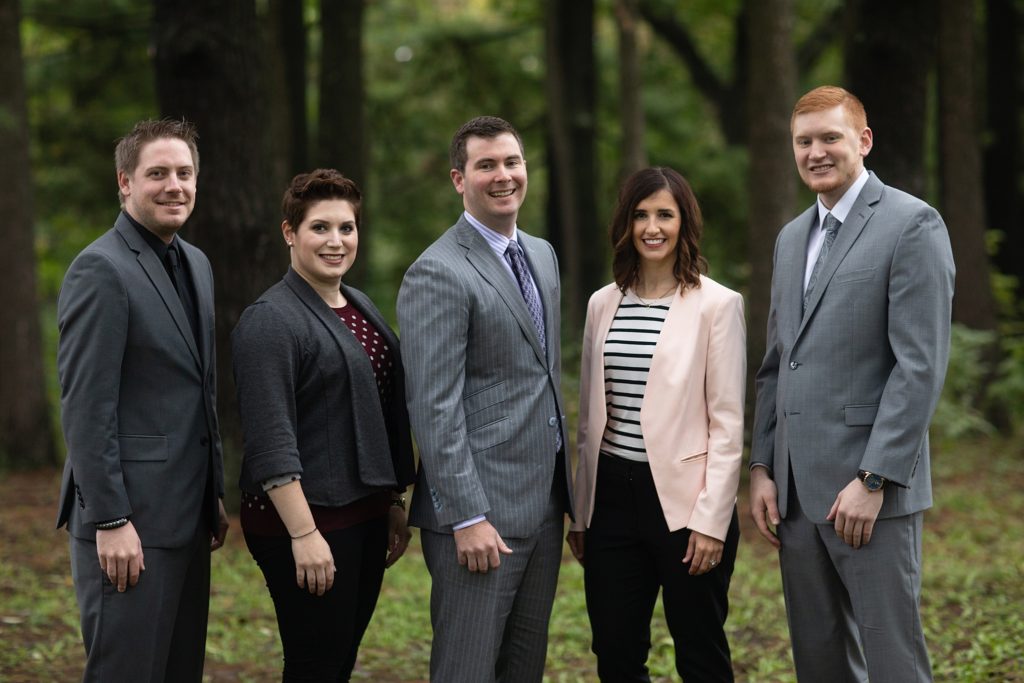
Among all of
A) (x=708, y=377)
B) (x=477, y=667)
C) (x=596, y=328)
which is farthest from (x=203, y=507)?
(x=708, y=377)

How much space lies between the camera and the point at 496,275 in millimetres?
3949

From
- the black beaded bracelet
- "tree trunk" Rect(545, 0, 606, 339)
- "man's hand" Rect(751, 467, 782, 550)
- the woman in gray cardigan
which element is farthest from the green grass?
"tree trunk" Rect(545, 0, 606, 339)

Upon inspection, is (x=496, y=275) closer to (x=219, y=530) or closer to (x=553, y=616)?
(x=219, y=530)

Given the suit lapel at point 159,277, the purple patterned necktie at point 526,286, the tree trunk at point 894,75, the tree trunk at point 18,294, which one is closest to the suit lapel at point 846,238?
the purple patterned necktie at point 526,286

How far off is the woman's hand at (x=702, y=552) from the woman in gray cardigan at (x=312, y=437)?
3.70 ft

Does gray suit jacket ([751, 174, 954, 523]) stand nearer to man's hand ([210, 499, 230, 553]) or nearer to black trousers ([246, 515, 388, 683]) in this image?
black trousers ([246, 515, 388, 683])

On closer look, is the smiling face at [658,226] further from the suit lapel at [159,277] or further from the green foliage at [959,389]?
the green foliage at [959,389]

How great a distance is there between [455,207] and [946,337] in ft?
58.8

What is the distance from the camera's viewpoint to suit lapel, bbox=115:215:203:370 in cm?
369

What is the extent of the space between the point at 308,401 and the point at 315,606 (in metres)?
0.73

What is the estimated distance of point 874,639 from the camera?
3.78m

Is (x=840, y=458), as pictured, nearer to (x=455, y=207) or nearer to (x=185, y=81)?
(x=185, y=81)

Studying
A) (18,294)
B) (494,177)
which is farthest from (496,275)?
(18,294)

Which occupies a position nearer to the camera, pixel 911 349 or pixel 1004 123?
pixel 911 349
